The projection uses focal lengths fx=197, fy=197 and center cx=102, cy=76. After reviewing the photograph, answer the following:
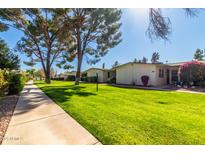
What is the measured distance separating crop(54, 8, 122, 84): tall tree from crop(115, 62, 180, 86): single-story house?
314 cm

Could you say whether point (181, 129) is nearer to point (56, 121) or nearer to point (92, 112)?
point (92, 112)

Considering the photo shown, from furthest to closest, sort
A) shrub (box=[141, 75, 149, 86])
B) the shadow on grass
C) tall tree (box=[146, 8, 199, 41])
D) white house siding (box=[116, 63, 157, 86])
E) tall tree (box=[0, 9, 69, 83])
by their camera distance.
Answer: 1. white house siding (box=[116, 63, 157, 86])
2. shrub (box=[141, 75, 149, 86])
3. tall tree (box=[0, 9, 69, 83])
4. the shadow on grass
5. tall tree (box=[146, 8, 199, 41])

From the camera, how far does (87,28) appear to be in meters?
19.0

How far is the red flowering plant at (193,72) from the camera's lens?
1619 cm

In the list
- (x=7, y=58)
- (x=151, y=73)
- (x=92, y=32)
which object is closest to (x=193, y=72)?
(x=151, y=73)

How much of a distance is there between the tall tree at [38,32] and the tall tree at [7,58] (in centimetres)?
213

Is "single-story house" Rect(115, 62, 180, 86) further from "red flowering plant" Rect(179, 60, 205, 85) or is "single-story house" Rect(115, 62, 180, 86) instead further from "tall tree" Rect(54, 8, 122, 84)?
"tall tree" Rect(54, 8, 122, 84)

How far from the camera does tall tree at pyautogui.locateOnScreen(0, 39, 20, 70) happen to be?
20270 millimetres

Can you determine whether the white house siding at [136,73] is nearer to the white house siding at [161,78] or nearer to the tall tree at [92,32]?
the white house siding at [161,78]

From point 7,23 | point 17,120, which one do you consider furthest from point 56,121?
point 7,23

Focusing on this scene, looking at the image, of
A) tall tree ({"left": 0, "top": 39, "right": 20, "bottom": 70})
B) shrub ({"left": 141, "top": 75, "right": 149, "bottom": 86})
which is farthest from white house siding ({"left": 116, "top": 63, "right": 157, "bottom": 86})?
tall tree ({"left": 0, "top": 39, "right": 20, "bottom": 70})

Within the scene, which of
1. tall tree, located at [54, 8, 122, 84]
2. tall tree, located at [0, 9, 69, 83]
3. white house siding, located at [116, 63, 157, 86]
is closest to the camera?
tall tree, located at [0, 9, 69, 83]

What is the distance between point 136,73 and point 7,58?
14.0 meters

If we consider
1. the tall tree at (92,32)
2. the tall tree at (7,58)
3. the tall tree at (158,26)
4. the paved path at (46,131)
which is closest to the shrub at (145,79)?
the tall tree at (92,32)
